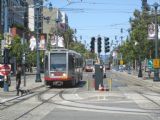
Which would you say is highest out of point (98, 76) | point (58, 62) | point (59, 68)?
point (58, 62)

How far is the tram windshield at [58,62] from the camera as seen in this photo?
43094 mm

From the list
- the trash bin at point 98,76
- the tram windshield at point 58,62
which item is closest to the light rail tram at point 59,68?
the tram windshield at point 58,62

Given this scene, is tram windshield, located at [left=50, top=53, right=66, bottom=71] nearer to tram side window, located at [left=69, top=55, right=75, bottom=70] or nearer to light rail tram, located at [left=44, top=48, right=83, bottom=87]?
light rail tram, located at [left=44, top=48, right=83, bottom=87]

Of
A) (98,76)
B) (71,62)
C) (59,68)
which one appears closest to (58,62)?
(59,68)

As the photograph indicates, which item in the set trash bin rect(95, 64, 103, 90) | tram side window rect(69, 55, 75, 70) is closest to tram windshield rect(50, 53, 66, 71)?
tram side window rect(69, 55, 75, 70)

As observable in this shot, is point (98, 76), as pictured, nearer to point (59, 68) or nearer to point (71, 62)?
point (59, 68)

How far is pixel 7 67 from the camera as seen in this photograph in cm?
3409

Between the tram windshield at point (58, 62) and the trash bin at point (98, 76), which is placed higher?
the tram windshield at point (58, 62)

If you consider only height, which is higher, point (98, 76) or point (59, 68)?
point (59, 68)

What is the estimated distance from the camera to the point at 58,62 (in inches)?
1710

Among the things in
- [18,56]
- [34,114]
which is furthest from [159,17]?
[34,114]

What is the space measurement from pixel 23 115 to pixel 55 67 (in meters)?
23.2

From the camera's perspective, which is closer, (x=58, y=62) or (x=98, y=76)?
(x=98, y=76)

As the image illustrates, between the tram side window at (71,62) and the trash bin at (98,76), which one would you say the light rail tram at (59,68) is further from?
the trash bin at (98,76)
